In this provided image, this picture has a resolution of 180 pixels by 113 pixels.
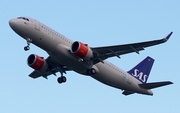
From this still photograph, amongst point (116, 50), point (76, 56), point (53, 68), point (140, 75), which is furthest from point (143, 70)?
point (76, 56)

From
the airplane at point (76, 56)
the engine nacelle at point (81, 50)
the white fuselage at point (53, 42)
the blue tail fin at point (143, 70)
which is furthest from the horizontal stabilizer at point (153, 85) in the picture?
the engine nacelle at point (81, 50)

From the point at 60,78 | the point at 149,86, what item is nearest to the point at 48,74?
Result: the point at 60,78

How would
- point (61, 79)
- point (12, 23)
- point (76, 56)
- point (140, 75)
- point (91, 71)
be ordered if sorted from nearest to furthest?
point (12, 23)
point (76, 56)
point (91, 71)
point (61, 79)
point (140, 75)

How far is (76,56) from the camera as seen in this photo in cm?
4509

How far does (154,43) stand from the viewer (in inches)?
1710

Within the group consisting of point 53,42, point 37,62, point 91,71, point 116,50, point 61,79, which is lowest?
point 91,71

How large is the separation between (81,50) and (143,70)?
14.2 meters

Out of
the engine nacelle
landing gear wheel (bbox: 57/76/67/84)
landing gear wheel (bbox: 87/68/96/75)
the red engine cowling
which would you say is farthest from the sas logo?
the red engine cowling

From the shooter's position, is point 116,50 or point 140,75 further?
point 140,75

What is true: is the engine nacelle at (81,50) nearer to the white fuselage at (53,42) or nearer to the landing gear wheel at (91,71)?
the white fuselage at (53,42)

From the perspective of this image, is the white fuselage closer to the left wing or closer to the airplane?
the airplane

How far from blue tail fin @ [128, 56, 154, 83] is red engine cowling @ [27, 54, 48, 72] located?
11.7 meters

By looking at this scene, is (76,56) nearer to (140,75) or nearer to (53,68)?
(53,68)

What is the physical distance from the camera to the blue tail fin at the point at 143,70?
54.1m
